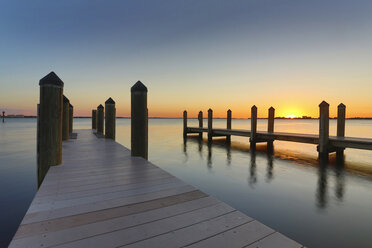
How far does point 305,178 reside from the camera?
785 centimetres

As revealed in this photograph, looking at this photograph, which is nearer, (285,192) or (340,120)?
(285,192)

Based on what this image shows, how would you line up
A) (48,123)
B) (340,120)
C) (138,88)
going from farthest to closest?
(340,120) → (138,88) → (48,123)

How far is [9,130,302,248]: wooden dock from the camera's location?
1725mm

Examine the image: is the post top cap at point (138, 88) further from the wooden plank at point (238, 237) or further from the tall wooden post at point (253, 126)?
the tall wooden post at point (253, 126)

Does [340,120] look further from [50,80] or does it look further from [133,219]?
[50,80]

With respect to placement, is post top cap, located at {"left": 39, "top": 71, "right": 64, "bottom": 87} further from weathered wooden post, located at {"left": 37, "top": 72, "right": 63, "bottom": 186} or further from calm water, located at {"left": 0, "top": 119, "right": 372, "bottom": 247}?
calm water, located at {"left": 0, "top": 119, "right": 372, "bottom": 247}

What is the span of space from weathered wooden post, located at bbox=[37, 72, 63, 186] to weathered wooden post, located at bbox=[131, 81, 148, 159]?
1.91 m

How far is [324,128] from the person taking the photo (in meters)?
10.6

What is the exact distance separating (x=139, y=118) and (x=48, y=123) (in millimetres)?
2210

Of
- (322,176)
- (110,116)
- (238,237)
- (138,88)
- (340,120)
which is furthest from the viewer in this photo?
(340,120)

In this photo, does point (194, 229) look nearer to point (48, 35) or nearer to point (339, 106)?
point (339, 106)

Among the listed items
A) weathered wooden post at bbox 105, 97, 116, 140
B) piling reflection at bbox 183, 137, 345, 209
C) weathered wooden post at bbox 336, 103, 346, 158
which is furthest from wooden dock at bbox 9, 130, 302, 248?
weathered wooden post at bbox 336, 103, 346, 158

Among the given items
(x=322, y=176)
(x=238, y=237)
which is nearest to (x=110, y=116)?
(x=238, y=237)

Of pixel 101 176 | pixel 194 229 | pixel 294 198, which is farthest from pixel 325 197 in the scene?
pixel 101 176
